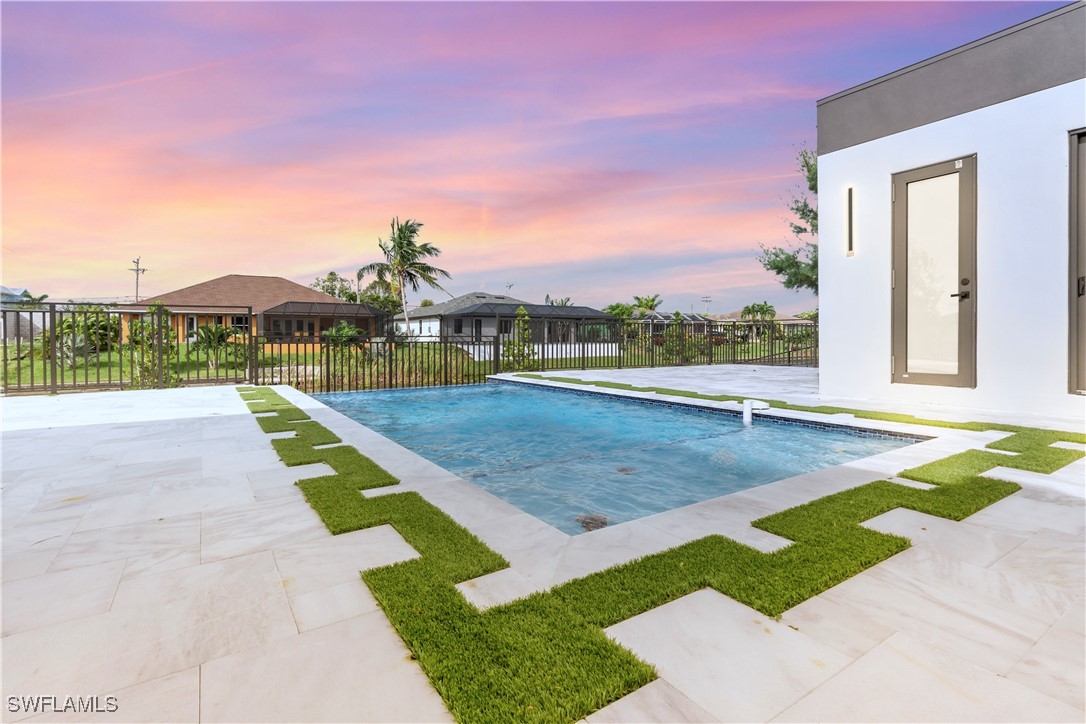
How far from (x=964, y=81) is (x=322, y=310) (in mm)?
26015

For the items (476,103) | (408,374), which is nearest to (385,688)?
(408,374)

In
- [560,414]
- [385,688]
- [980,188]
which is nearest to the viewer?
[385,688]

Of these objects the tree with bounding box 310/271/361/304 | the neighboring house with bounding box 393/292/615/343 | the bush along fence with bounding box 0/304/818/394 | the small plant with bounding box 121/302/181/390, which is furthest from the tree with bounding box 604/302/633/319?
the small plant with bounding box 121/302/181/390

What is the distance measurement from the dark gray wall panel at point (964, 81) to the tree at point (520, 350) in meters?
7.60

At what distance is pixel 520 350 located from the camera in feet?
41.6

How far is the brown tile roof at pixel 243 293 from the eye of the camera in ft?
89.2

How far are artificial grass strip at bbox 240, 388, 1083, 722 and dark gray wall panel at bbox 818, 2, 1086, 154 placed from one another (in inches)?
195

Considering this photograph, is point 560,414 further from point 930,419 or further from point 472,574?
point 472,574

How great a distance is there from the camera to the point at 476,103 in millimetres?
9961

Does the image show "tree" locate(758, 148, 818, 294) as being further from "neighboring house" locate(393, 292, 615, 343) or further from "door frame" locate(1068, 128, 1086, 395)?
"neighboring house" locate(393, 292, 615, 343)

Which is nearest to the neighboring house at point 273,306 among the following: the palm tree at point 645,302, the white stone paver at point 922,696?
the palm tree at point 645,302

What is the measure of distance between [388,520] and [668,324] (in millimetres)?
13038

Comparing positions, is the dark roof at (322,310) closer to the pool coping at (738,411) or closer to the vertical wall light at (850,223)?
the pool coping at (738,411)

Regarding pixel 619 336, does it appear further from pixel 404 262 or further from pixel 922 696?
pixel 404 262
